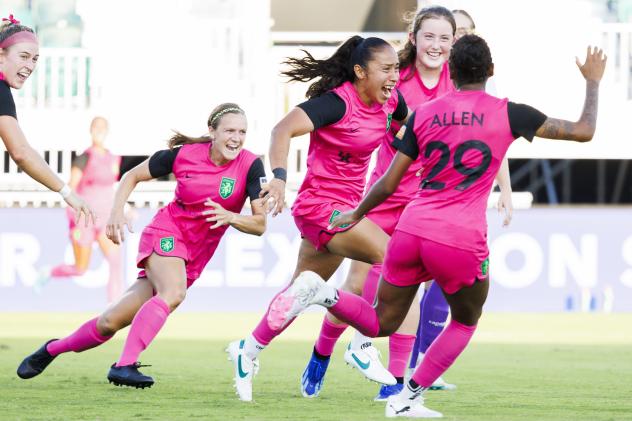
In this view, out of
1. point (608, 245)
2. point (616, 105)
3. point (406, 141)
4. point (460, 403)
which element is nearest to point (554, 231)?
point (608, 245)

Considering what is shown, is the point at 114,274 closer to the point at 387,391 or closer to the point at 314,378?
the point at 314,378

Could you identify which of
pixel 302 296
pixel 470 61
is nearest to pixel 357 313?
pixel 302 296

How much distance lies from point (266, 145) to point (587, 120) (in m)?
14.6

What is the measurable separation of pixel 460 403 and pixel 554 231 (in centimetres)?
930

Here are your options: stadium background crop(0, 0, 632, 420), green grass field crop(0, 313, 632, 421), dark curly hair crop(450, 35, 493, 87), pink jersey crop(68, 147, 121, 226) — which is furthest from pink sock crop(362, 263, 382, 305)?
pink jersey crop(68, 147, 121, 226)

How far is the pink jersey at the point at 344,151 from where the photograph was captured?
26.0 ft

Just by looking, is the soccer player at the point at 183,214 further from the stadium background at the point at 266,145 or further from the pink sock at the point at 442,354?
the stadium background at the point at 266,145

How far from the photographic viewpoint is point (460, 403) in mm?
7840

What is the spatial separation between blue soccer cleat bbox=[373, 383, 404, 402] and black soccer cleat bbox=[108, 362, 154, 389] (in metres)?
1.23

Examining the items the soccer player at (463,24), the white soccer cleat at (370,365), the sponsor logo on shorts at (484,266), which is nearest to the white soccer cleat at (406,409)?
the white soccer cleat at (370,365)

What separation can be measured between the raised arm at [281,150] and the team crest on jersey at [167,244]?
1036 millimetres

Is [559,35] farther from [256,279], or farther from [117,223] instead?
[117,223]

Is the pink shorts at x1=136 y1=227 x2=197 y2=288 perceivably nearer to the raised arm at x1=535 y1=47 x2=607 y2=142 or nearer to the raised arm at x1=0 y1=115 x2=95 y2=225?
the raised arm at x1=0 y1=115 x2=95 y2=225

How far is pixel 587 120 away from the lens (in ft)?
21.6
